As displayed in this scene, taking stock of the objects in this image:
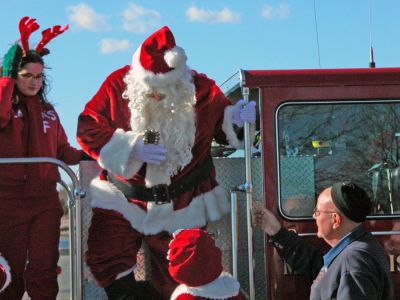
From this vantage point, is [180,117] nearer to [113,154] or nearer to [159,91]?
[159,91]

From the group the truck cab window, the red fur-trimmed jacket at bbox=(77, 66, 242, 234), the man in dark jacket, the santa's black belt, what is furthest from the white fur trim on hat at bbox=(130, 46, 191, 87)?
the man in dark jacket

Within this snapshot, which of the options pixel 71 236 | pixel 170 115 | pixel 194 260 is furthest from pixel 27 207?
pixel 194 260

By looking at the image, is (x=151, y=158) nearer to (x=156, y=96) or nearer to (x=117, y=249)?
(x=156, y=96)

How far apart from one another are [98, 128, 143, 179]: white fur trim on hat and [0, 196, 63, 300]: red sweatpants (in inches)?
19.6

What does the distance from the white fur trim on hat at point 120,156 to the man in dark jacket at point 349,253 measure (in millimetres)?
1284

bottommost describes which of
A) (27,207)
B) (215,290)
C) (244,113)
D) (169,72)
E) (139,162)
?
(215,290)

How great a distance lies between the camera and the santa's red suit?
413 cm

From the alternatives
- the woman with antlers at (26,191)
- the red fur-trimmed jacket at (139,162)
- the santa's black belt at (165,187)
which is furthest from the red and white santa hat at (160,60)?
the woman with antlers at (26,191)

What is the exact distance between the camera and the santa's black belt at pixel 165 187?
4125mm

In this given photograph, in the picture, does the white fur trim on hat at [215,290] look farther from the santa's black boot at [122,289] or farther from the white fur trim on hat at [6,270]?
the white fur trim on hat at [6,270]

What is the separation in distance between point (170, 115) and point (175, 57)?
368 millimetres

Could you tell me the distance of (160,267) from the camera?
415 cm

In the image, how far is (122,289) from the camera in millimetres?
4031

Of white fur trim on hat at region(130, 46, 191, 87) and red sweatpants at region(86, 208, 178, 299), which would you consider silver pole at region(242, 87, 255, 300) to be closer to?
red sweatpants at region(86, 208, 178, 299)
